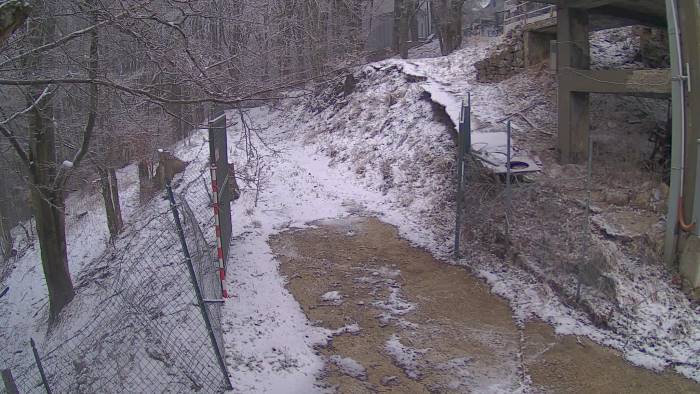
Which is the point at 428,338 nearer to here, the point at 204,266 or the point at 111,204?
the point at 204,266

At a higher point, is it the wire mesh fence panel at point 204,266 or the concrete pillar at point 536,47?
the concrete pillar at point 536,47

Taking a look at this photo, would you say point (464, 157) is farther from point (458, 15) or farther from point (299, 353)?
point (458, 15)

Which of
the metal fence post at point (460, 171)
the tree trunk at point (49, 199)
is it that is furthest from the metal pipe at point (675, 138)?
the tree trunk at point (49, 199)

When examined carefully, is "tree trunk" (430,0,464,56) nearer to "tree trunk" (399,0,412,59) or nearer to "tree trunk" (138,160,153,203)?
"tree trunk" (399,0,412,59)

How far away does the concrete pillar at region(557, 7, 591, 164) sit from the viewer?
10312 millimetres

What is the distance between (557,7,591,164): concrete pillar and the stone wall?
6113mm

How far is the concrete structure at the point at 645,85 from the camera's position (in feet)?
23.7

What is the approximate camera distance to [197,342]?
19.3 feet

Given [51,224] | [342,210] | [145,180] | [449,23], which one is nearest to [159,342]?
[51,224]

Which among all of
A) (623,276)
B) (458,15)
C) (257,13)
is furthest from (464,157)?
(458,15)

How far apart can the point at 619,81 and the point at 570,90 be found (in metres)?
1.33

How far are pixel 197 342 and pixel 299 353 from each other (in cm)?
106

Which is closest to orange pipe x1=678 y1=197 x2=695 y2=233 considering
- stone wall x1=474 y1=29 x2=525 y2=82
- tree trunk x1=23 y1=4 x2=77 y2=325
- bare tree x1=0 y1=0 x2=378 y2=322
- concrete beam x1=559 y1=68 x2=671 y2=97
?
concrete beam x1=559 y1=68 x2=671 y2=97

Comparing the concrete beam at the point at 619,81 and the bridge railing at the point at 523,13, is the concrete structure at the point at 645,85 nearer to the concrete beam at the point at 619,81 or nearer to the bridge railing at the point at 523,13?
the concrete beam at the point at 619,81
